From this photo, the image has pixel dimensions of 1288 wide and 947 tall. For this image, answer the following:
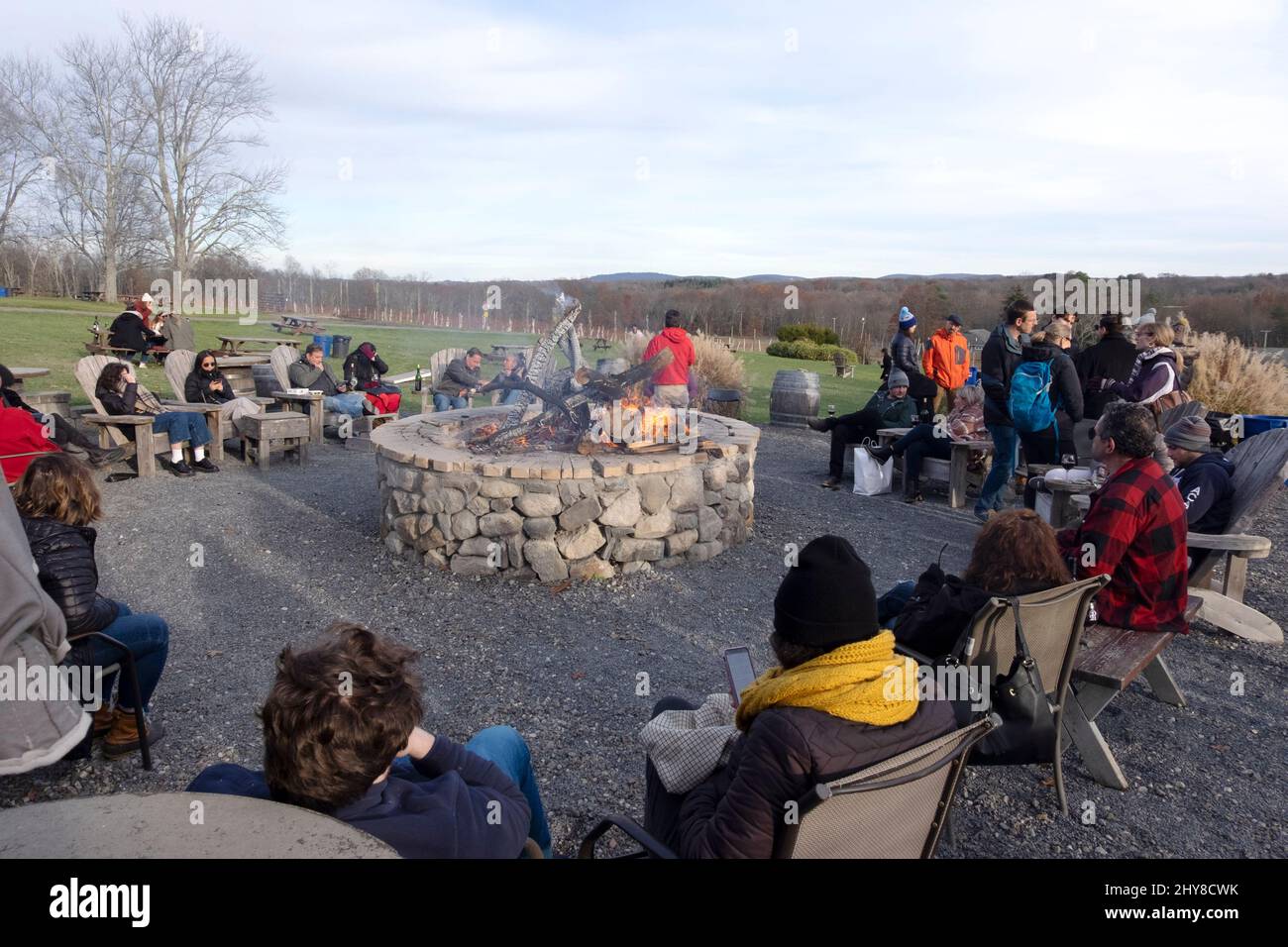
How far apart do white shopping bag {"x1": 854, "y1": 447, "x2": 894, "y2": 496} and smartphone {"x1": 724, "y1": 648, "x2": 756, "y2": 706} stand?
585 cm

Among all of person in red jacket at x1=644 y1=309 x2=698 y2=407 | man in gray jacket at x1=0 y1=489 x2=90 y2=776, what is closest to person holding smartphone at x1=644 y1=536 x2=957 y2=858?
man in gray jacket at x1=0 y1=489 x2=90 y2=776

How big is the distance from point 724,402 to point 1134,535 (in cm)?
976

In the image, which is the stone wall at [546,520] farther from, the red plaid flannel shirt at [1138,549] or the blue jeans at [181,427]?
the blue jeans at [181,427]

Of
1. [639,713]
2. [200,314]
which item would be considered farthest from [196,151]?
[639,713]

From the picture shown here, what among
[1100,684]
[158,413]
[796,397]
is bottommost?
[1100,684]

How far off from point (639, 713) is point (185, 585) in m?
3.30

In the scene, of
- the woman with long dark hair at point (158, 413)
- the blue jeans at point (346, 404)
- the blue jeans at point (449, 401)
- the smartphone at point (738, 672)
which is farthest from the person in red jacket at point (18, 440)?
the smartphone at point (738, 672)

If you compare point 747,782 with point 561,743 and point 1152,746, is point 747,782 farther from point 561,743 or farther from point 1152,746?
point 1152,746

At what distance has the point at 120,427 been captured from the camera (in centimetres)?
859

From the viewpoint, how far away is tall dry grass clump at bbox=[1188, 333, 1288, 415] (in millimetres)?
10273

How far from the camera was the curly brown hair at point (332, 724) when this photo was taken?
174 cm

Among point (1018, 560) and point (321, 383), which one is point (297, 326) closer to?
point (321, 383)

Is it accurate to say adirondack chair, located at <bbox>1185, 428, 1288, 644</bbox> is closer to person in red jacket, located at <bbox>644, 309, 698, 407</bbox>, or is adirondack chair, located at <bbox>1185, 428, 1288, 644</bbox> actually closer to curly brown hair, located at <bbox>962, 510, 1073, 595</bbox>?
curly brown hair, located at <bbox>962, 510, 1073, 595</bbox>

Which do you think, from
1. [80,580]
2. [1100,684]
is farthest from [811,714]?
[80,580]
